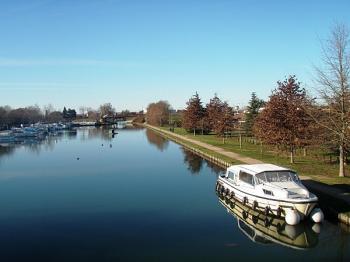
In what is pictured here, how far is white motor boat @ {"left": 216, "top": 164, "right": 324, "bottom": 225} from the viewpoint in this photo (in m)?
24.3

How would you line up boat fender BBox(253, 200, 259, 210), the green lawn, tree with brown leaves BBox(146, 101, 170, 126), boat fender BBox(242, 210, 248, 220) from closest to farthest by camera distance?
boat fender BBox(253, 200, 259, 210), boat fender BBox(242, 210, 248, 220), the green lawn, tree with brown leaves BBox(146, 101, 170, 126)

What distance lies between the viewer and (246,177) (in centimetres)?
2983

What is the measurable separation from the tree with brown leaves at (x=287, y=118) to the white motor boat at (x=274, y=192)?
13468mm

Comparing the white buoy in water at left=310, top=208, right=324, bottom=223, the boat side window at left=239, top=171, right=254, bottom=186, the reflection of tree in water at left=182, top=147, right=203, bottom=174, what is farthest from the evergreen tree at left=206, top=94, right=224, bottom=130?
the white buoy in water at left=310, top=208, right=324, bottom=223

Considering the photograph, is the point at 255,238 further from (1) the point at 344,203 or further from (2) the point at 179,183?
(2) the point at 179,183

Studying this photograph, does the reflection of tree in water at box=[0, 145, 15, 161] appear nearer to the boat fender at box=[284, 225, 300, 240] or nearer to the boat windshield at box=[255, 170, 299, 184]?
the boat windshield at box=[255, 170, 299, 184]

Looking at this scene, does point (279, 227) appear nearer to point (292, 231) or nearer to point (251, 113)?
point (292, 231)

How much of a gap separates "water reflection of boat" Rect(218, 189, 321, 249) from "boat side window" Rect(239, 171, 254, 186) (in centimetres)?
192

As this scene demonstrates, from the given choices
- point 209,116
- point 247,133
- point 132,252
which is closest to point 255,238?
point 132,252

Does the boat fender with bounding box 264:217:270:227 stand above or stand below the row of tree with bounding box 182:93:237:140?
below

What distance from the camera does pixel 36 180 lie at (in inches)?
1709

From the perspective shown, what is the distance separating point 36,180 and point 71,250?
23.7 meters

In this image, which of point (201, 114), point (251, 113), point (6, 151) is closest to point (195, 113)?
point (201, 114)

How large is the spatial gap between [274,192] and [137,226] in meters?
8.01
